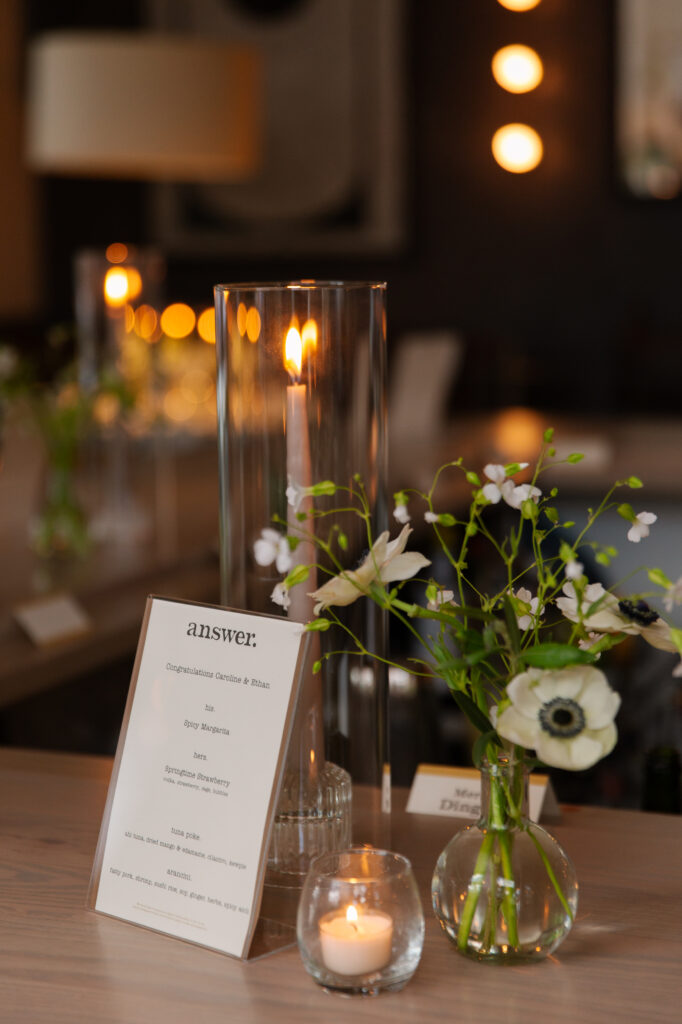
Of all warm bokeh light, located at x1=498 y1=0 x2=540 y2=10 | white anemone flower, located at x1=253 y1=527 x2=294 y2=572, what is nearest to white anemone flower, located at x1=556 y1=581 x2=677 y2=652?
white anemone flower, located at x1=253 y1=527 x2=294 y2=572

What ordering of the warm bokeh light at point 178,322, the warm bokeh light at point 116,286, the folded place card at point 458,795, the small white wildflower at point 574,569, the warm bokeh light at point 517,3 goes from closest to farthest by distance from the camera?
A: the small white wildflower at point 574,569 → the folded place card at point 458,795 → the warm bokeh light at point 517,3 → the warm bokeh light at point 116,286 → the warm bokeh light at point 178,322

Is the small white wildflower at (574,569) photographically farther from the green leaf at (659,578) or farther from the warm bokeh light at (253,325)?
the warm bokeh light at (253,325)

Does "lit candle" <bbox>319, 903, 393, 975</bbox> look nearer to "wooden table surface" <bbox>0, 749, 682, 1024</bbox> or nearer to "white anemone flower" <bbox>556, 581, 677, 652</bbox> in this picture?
"wooden table surface" <bbox>0, 749, 682, 1024</bbox>

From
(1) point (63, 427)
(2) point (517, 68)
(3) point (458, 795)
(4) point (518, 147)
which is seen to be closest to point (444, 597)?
(3) point (458, 795)

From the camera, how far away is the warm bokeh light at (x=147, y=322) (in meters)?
2.36

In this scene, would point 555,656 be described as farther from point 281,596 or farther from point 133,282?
point 133,282

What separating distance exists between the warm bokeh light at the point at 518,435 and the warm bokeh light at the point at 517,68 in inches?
33.1

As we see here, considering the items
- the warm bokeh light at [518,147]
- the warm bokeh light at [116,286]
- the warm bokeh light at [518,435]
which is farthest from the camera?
the warm bokeh light at [518,435]

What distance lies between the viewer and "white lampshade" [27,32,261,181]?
2854 mm

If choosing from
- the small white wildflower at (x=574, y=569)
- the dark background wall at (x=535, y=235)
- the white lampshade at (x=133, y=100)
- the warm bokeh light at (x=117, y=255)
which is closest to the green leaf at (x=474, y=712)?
the small white wildflower at (x=574, y=569)

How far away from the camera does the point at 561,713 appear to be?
0.61 metres

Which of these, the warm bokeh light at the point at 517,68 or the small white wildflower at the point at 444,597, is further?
the warm bokeh light at the point at 517,68

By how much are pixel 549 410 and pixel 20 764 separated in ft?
14.0

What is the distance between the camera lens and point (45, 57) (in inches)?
116
